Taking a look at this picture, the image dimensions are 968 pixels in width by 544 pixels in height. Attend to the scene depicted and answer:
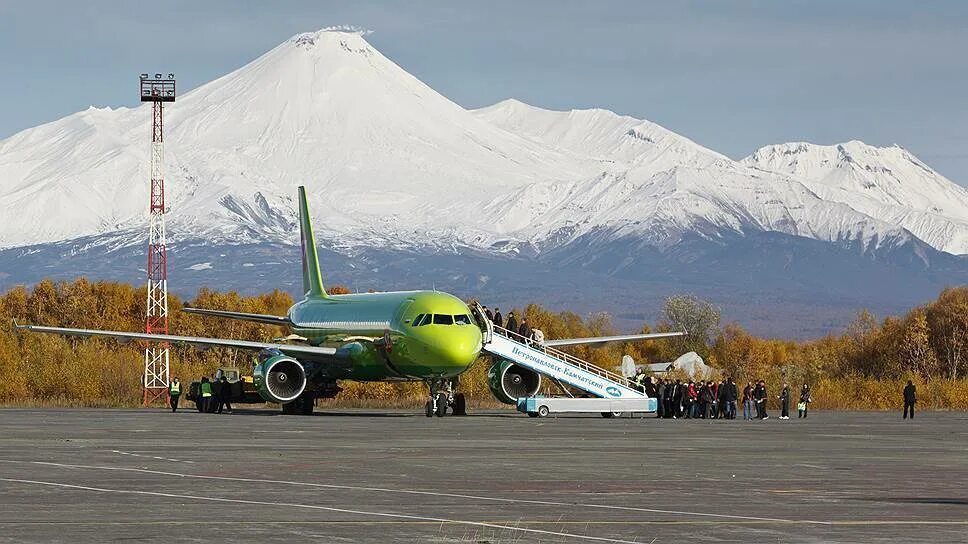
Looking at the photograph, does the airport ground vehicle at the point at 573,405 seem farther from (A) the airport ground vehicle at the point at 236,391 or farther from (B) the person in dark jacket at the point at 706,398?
(A) the airport ground vehicle at the point at 236,391

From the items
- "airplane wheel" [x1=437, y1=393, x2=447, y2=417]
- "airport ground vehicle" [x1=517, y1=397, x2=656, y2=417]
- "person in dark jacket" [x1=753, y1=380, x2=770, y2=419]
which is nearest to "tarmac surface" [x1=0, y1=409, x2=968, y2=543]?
"airplane wheel" [x1=437, y1=393, x2=447, y2=417]

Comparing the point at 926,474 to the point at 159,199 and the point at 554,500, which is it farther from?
the point at 159,199

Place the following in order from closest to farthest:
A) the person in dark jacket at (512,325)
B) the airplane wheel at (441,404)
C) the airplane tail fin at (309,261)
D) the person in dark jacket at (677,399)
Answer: the airplane wheel at (441,404), the person in dark jacket at (677,399), the person in dark jacket at (512,325), the airplane tail fin at (309,261)

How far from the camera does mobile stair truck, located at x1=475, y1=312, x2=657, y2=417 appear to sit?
208ft

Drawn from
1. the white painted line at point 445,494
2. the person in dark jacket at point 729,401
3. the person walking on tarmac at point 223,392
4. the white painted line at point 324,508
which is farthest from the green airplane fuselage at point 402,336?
the white painted line at point 324,508

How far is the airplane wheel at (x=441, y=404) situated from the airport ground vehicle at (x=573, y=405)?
310cm

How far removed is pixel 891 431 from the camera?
51.2 metres

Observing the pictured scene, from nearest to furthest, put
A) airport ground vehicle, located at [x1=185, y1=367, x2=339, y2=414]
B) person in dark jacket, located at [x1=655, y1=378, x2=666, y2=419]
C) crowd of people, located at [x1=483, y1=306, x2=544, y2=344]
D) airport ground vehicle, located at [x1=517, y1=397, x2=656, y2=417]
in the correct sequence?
airport ground vehicle, located at [x1=517, y1=397, x2=656, y2=417], person in dark jacket, located at [x1=655, y1=378, x2=666, y2=419], crowd of people, located at [x1=483, y1=306, x2=544, y2=344], airport ground vehicle, located at [x1=185, y1=367, x2=339, y2=414]

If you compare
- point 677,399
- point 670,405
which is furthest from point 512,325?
point 677,399

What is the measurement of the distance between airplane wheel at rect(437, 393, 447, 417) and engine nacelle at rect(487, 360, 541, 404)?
5198 mm

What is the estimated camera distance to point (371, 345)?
209ft

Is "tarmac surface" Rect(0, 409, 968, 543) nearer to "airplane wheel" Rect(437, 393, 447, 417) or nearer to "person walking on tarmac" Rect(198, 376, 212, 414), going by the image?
"airplane wheel" Rect(437, 393, 447, 417)

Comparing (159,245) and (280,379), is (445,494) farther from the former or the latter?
(159,245)

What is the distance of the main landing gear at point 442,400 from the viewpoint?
6159cm
